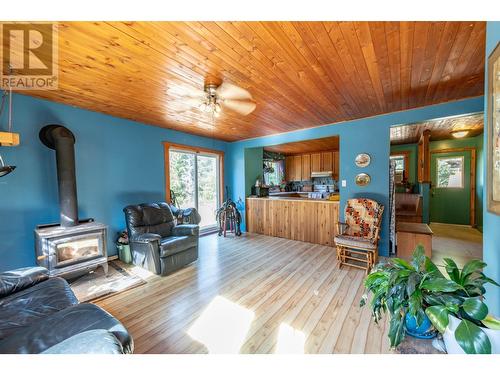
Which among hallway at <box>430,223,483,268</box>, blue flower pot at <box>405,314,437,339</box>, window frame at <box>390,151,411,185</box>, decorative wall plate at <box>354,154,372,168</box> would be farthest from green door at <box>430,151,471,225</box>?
blue flower pot at <box>405,314,437,339</box>

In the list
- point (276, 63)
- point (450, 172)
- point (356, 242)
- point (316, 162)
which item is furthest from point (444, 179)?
point (276, 63)

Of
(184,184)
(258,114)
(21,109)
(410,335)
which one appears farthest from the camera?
(184,184)

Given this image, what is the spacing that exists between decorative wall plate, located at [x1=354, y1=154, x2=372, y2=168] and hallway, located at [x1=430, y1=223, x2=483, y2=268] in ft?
6.21

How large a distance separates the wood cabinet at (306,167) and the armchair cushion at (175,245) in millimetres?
4826

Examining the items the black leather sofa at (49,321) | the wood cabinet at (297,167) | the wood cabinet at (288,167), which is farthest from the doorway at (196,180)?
the wood cabinet at (297,167)

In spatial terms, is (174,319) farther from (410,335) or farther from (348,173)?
(348,173)

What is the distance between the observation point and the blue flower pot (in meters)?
0.86

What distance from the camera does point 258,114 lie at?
314 centimetres

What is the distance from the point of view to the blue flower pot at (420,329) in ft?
2.84

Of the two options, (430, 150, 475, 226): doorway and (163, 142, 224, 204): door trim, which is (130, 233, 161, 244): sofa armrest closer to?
(163, 142, 224, 204): door trim

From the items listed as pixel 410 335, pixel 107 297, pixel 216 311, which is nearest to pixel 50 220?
pixel 107 297

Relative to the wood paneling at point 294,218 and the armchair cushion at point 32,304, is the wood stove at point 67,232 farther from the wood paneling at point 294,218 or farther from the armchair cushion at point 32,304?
the wood paneling at point 294,218
